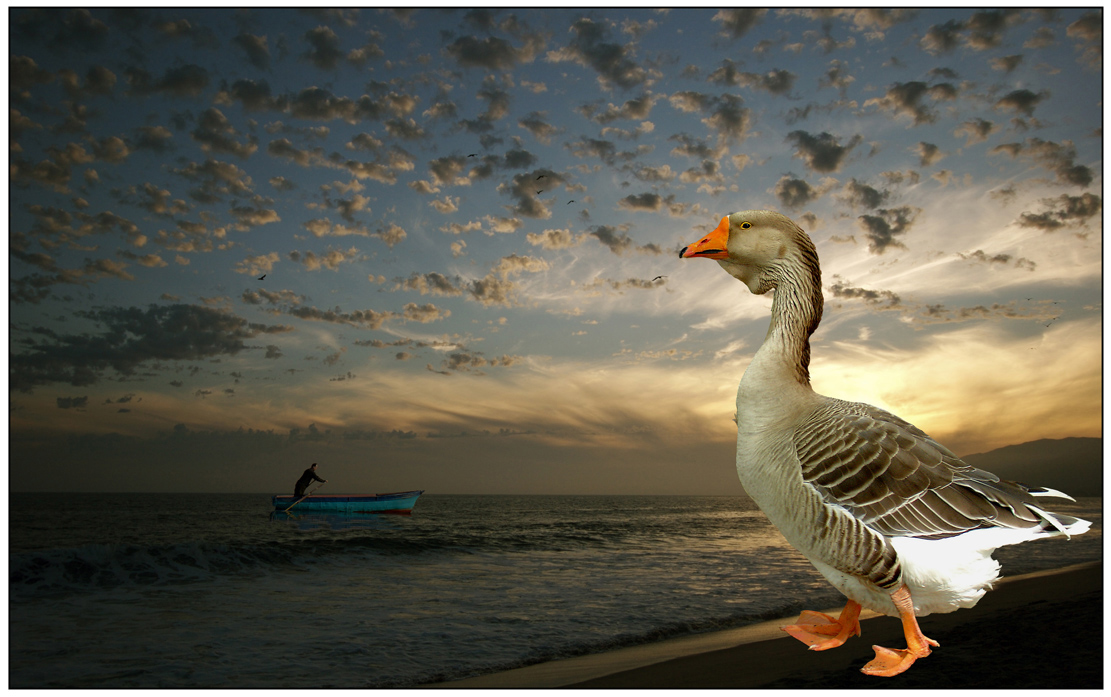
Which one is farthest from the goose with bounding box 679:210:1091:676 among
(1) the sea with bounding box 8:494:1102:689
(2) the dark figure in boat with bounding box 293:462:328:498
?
(2) the dark figure in boat with bounding box 293:462:328:498

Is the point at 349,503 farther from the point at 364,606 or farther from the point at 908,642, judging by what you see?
the point at 908,642

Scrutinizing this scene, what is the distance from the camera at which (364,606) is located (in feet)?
34.7

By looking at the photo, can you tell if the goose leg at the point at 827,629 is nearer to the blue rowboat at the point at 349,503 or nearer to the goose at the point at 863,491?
the goose at the point at 863,491

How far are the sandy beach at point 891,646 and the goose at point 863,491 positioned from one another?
598mm

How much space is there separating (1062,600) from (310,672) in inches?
371

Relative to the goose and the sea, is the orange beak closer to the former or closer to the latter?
the goose

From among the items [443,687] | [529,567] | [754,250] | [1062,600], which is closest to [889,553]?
[754,250]

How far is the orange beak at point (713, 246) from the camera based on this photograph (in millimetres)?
4586

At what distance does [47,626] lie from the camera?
950 centimetres

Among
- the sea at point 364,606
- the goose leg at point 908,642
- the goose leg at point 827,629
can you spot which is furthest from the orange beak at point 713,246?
the sea at point 364,606

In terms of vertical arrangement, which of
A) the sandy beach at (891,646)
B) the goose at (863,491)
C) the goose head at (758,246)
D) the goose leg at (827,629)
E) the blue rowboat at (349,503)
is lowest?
the blue rowboat at (349,503)

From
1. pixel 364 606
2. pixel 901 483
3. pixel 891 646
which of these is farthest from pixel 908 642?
pixel 364 606

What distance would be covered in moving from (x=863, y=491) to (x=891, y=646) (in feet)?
10.4

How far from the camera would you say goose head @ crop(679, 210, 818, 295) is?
14.7 feet
